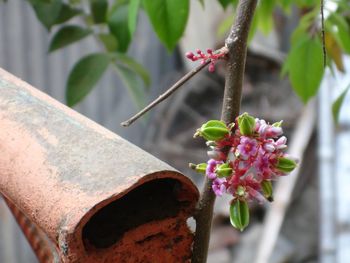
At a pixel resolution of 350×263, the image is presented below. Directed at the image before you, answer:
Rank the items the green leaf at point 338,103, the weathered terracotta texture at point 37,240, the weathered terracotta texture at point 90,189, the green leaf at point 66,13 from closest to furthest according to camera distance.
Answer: the weathered terracotta texture at point 90,189 < the weathered terracotta texture at point 37,240 < the green leaf at point 338,103 < the green leaf at point 66,13

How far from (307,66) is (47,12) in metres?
0.29

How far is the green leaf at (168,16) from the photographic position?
0.49 m

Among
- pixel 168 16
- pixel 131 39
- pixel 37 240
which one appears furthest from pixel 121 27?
pixel 37 240

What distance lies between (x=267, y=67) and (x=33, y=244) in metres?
2.16

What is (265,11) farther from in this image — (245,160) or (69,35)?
(245,160)

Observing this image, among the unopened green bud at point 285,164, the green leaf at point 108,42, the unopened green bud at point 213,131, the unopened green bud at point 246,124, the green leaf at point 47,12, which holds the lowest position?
the green leaf at point 108,42

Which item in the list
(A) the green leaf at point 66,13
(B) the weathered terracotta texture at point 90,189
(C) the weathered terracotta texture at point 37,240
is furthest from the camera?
(A) the green leaf at point 66,13

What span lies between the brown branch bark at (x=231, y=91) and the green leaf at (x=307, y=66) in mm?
277

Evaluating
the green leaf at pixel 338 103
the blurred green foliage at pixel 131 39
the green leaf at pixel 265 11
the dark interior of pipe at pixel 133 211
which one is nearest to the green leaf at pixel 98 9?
the blurred green foliage at pixel 131 39

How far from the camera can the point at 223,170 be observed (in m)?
0.31

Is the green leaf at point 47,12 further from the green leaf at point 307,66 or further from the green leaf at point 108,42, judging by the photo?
the green leaf at point 307,66

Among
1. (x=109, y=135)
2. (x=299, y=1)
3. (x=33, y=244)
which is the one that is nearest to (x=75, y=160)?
(x=109, y=135)

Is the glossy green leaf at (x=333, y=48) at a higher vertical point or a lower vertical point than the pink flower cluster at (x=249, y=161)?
lower

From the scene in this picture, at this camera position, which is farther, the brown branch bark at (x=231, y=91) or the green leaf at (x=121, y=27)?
the green leaf at (x=121, y=27)
